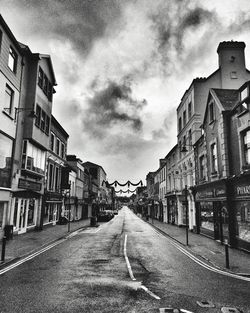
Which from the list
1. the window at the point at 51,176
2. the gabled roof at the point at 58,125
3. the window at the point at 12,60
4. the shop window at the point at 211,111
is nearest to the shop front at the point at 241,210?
the shop window at the point at 211,111

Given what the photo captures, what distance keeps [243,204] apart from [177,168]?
20.3 m

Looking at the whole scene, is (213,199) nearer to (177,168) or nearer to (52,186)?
(177,168)

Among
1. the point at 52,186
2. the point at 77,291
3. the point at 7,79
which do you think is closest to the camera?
the point at 77,291

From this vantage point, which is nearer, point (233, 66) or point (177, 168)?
point (233, 66)

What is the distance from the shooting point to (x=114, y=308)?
6.34 meters

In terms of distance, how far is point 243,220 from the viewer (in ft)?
51.4

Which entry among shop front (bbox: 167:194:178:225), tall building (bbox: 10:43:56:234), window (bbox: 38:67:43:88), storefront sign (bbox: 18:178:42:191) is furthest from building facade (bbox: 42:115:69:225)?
shop front (bbox: 167:194:178:225)

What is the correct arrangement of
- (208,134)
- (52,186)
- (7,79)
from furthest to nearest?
(52,186) < (208,134) < (7,79)

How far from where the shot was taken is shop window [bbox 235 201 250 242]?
15062 millimetres

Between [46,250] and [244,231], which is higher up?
[244,231]

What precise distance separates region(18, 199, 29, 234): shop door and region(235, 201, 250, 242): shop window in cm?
1668

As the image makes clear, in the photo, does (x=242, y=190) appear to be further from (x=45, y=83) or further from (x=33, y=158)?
(x=45, y=83)

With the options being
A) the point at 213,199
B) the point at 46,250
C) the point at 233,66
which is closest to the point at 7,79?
the point at 46,250

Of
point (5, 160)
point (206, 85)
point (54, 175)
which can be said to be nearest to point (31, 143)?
point (5, 160)
